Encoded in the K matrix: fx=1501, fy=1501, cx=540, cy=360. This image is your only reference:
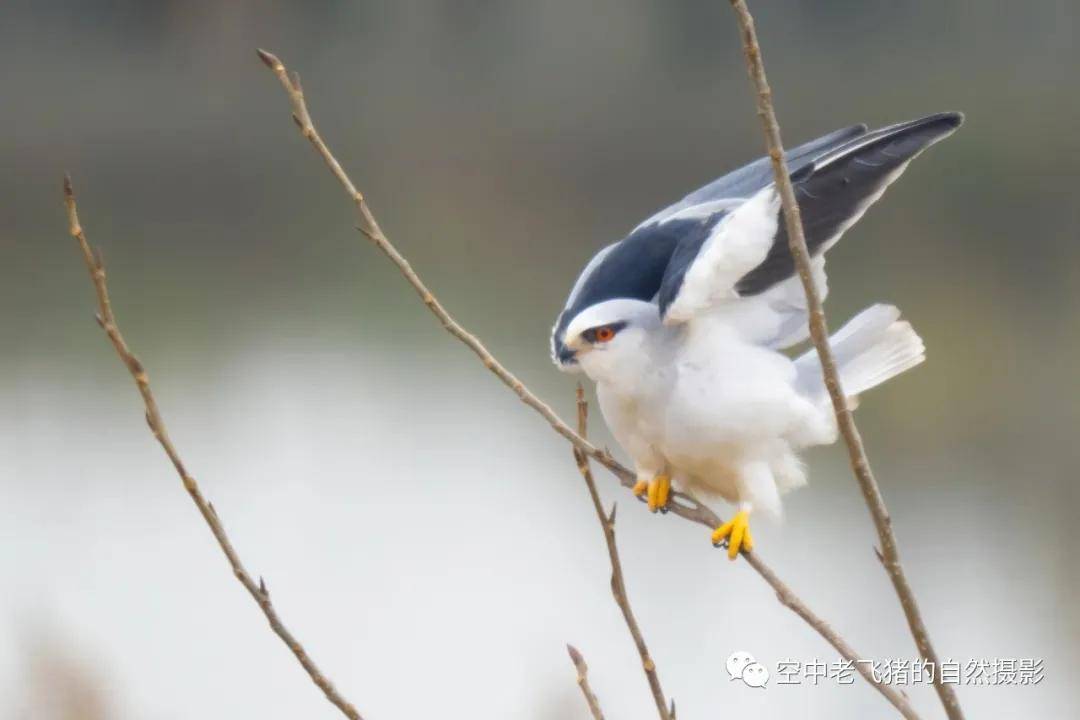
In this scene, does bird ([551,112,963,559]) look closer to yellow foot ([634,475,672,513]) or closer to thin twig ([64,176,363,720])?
yellow foot ([634,475,672,513])

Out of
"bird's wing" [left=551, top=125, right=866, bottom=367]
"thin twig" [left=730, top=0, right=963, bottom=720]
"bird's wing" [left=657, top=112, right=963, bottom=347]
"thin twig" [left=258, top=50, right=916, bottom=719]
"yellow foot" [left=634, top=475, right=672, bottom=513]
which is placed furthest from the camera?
"yellow foot" [left=634, top=475, right=672, bottom=513]

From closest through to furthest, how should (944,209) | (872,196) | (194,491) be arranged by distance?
(194,491), (872,196), (944,209)

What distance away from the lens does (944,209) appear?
8.16 metres

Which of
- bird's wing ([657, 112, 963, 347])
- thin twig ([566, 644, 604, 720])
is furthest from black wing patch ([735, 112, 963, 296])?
thin twig ([566, 644, 604, 720])

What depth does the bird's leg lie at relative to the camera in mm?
1885

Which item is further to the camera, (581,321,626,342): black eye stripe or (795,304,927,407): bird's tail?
(795,304,927,407): bird's tail

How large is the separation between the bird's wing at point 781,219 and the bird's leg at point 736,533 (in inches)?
11.0

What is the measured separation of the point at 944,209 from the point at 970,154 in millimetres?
577

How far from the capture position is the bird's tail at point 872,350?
1.99 meters

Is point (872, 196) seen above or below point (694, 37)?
below

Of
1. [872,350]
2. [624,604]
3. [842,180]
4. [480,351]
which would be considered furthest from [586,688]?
[872,350]

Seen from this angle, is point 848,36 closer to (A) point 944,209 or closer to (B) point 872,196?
(A) point 944,209

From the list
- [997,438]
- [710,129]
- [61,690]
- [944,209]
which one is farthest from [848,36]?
[61,690]

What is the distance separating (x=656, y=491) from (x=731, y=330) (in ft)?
0.83
